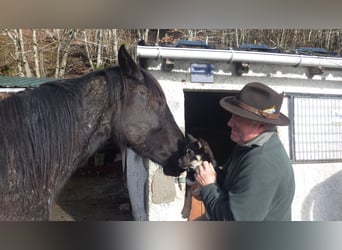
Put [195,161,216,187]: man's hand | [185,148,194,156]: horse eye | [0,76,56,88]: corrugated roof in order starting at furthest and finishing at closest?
[0,76,56,88]: corrugated roof, [185,148,194,156]: horse eye, [195,161,216,187]: man's hand

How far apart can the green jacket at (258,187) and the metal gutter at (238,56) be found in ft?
2.71

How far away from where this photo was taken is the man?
A: 0.92 meters

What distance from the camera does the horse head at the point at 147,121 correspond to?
3.50ft

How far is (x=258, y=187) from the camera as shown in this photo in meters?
0.91

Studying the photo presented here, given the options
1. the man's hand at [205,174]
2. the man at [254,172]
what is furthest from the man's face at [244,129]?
the man's hand at [205,174]

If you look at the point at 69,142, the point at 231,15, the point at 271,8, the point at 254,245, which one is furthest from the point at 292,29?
the point at 69,142

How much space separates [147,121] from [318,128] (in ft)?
3.24

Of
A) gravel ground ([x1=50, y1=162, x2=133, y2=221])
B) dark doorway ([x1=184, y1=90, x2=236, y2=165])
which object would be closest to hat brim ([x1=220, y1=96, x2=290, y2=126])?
gravel ground ([x1=50, y1=162, x2=133, y2=221])

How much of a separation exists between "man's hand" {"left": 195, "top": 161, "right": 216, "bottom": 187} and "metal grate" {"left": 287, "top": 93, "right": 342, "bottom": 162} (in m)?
0.78

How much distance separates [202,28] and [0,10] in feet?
3.18

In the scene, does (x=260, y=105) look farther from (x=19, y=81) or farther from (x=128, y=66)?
(x=19, y=81)

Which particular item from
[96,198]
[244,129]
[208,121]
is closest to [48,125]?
[244,129]

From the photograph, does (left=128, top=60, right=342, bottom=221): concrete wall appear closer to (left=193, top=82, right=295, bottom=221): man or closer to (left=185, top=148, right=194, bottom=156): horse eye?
(left=185, top=148, right=194, bottom=156): horse eye

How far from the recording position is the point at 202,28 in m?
1.69
